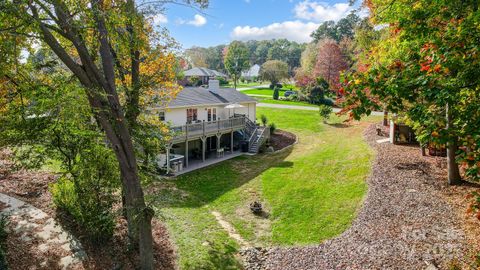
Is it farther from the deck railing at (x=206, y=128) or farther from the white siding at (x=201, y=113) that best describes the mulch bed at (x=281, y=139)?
the deck railing at (x=206, y=128)

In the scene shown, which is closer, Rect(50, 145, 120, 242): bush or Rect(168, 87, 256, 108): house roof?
Rect(50, 145, 120, 242): bush

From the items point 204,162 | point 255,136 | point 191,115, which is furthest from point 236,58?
point 204,162

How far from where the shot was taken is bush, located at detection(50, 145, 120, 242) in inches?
388

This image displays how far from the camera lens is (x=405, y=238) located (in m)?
10.8

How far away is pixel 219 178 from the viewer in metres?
20.6

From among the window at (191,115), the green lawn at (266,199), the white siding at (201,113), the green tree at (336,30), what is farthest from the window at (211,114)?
the green tree at (336,30)

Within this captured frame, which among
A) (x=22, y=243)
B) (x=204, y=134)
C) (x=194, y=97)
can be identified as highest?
(x=194, y=97)

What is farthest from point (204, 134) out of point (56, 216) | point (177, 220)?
point (56, 216)

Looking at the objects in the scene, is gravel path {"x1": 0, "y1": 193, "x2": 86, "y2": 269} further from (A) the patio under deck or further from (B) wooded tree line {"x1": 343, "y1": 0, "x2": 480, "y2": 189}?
(A) the patio under deck

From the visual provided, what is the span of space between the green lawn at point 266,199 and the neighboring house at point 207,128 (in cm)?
178

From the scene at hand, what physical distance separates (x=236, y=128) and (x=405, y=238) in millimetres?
18464

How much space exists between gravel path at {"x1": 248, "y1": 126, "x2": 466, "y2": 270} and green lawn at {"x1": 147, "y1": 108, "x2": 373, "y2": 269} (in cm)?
71

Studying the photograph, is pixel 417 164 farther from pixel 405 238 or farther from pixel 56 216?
pixel 56 216

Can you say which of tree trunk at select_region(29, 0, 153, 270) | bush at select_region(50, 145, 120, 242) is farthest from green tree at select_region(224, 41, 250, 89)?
tree trunk at select_region(29, 0, 153, 270)
